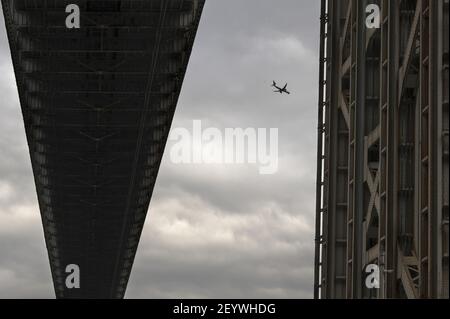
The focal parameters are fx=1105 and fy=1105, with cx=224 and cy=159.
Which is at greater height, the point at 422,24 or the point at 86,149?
the point at 86,149

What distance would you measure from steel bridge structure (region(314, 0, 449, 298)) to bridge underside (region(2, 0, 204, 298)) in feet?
84.5

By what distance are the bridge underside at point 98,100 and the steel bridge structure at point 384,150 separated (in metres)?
25.8

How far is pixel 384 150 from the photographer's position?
3694 cm

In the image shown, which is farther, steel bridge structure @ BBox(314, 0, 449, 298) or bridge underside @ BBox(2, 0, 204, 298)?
bridge underside @ BBox(2, 0, 204, 298)

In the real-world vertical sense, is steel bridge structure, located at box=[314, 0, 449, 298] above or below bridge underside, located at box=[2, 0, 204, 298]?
below

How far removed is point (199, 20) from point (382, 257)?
36816mm

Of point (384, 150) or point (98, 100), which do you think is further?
point (98, 100)

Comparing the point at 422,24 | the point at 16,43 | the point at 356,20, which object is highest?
the point at 16,43

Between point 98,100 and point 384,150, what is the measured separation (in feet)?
174

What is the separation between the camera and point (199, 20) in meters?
70.8

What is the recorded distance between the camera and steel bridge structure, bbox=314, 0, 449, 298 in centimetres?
3053

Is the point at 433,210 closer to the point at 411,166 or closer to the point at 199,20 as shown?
the point at 411,166
